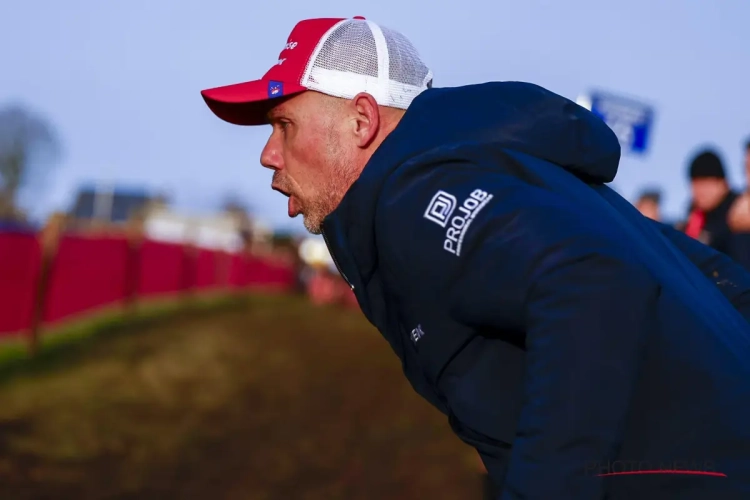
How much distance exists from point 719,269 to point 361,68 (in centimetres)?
98

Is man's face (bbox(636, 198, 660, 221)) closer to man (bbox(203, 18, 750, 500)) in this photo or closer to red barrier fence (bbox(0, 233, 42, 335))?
man (bbox(203, 18, 750, 500))

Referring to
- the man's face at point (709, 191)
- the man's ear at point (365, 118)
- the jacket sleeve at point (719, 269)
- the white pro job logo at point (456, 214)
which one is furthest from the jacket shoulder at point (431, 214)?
the man's face at point (709, 191)

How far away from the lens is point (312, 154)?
92.0 inches

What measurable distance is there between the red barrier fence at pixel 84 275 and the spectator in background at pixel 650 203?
22.6ft

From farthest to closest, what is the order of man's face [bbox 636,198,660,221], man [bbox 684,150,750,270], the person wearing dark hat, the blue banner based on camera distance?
the blue banner
man's face [bbox 636,198,660,221]
the person wearing dark hat
man [bbox 684,150,750,270]

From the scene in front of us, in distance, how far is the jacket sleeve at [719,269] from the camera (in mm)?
2498

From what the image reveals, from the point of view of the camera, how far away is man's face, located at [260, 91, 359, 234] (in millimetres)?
2314

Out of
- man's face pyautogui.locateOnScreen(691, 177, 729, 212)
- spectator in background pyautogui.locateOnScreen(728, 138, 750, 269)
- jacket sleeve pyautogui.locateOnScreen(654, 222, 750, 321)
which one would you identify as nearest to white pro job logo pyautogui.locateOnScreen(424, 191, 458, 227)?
jacket sleeve pyautogui.locateOnScreen(654, 222, 750, 321)

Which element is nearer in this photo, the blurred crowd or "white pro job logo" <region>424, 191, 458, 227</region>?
"white pro job logo" <region>424, 191, 458, 227</region>

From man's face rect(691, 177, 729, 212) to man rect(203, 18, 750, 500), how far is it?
5.03 m

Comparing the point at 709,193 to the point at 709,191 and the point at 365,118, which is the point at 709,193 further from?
the point at 365,118

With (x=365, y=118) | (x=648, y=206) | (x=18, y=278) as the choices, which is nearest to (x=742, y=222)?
(x=648, y=206)

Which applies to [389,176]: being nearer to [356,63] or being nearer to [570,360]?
[356,63]

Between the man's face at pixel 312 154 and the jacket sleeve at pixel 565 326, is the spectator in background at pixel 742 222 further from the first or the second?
the jacket sleeve at pixel 565 326
